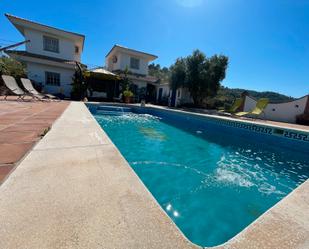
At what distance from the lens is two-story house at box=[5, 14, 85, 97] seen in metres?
13.2

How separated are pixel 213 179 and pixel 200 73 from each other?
43.6ft

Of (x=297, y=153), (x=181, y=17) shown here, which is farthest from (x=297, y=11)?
(x=297, y=153)

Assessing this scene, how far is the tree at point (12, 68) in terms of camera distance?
12.2 m

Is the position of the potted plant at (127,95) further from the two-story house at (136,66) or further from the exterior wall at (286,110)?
the exterior wall at (286,110)

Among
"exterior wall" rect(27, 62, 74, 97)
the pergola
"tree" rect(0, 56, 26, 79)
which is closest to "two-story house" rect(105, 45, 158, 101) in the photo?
the pergola

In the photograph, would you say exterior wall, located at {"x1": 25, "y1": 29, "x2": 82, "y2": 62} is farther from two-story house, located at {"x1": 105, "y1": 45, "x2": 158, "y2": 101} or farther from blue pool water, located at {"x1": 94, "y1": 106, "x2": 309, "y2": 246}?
blue pool water, located at {"x1": 94, "y1": 106, "x2": 309, "y2": 246}

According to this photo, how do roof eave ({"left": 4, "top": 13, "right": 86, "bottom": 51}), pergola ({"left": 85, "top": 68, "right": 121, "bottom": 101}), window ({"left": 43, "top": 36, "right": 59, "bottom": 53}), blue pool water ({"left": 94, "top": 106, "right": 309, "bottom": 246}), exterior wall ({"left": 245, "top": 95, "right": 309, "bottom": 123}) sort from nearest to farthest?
blue pool water ({"left": 94, "top": 106, "right": 309, "bottom": 246}) → exterior wall ({"left": 245, "top": 95, "right": 309, "bottom": 123}) → roof eave ({"left": 4, "top": 13, "right": 86, "bottom": 51}) → window ({"left": 43, "top": 36, "right": 59, "bottom": 53}) → pergola ({"left": 85, "top": 68, "right": 121, "bottom": 101})

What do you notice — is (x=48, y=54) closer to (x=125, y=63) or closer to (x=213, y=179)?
(x=125, y=63)

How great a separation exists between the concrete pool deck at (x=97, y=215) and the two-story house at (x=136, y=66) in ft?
56.1

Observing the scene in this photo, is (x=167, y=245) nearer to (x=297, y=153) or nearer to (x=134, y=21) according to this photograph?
(x=297, y=153)

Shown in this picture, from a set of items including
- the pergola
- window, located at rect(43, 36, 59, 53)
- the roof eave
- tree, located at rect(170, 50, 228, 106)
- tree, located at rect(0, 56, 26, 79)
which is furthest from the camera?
the pergola

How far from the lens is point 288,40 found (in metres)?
10.7

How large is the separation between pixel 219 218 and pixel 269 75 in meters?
23.0

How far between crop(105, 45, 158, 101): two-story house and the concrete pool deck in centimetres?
1710
